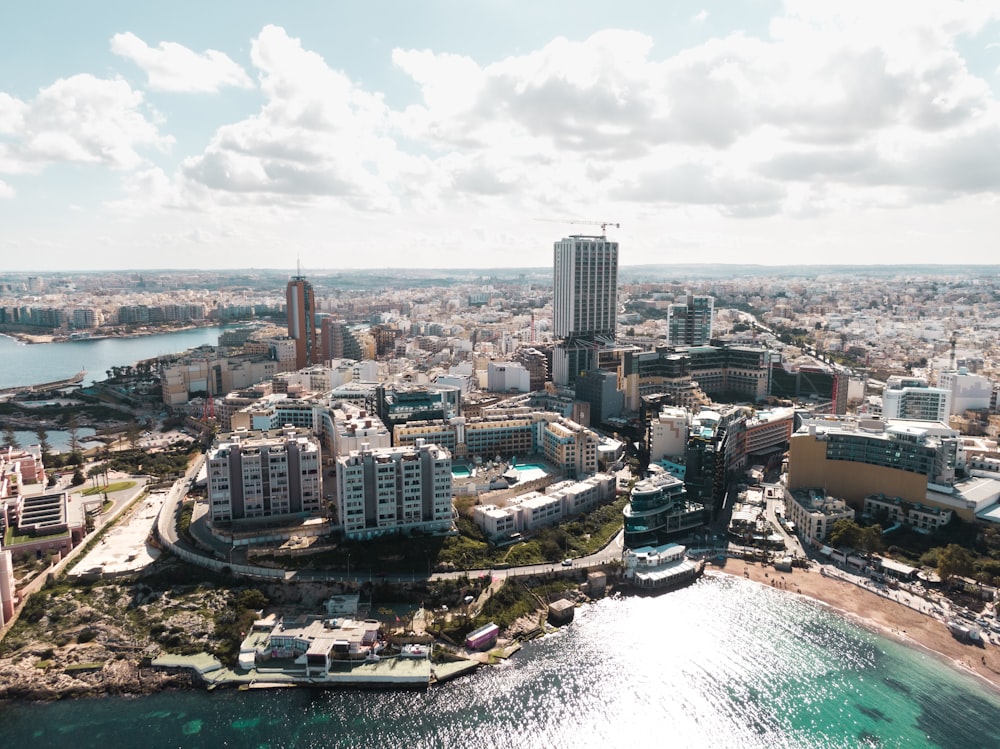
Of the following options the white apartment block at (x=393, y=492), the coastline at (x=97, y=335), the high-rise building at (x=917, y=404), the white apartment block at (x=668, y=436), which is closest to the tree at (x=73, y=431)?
the white apartment block at (x=393, y=492)

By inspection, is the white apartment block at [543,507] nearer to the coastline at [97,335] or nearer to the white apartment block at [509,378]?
the white apartment block at [509,378]

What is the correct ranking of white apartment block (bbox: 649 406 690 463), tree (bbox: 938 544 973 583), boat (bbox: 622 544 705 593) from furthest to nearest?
white apartment block (bbox: 649 406 690 463) < boat (bbox: 622 544 705 593) < tree (bbox: 938 544 973 583)

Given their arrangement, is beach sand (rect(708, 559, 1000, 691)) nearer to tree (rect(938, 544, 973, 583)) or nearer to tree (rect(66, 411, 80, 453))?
tree (rect(938, 544, 973, 583))

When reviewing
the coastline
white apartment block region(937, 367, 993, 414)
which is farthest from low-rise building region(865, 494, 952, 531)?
the coastline

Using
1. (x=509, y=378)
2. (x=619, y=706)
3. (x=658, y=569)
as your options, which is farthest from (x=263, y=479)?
(x=509, y=378)

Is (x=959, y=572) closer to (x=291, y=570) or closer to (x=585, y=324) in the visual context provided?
(x=291, y=570)

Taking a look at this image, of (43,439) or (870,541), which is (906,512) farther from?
(43,439)

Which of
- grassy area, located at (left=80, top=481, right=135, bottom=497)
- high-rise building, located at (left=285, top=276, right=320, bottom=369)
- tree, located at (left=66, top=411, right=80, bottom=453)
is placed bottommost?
tree, located at (left=66, top=411, right=80, bottom=453)
